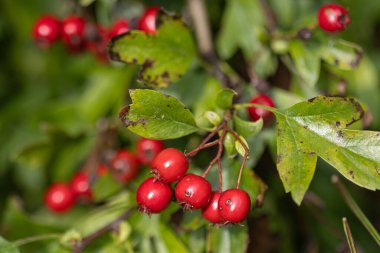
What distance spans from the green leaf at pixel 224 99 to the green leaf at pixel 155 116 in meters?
0.14

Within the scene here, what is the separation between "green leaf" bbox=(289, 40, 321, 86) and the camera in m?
2.09

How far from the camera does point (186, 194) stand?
151 cm

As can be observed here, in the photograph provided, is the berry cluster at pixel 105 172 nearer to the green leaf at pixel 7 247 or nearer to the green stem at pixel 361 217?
the green leaf at pixel 7 247

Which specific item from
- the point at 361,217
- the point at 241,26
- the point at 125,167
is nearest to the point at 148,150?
the point at 125,167

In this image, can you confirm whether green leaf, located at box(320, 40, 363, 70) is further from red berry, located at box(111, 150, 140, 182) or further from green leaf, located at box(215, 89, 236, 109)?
red berry, located at box(111, 150, 140, 182)

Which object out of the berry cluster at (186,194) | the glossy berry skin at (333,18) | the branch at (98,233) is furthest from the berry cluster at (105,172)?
the glossy berry skin at (333,18)

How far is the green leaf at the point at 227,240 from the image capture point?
1.89 metres

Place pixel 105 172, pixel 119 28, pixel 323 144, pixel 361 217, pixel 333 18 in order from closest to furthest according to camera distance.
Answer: pixel 323 144 < pixel 361 217 < pixel 333 18 < pixel 119 28 < pixel 105 172

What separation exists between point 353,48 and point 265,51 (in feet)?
1.32

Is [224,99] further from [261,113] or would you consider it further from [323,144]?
A: [323,144]

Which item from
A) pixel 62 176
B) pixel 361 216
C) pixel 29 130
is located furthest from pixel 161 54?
pixel 29 130

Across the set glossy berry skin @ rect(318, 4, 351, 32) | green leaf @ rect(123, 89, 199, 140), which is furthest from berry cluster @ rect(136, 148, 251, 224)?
glossy berry skin @ rect(318, 4, 351, 32)

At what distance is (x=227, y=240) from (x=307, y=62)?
75 cm

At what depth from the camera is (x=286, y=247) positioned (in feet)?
8.79
